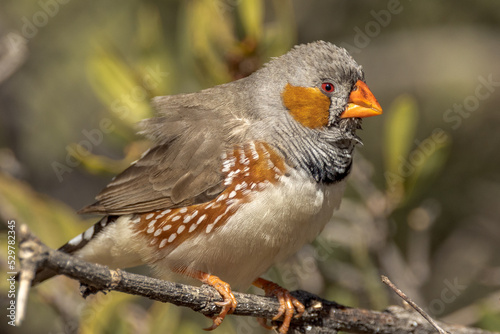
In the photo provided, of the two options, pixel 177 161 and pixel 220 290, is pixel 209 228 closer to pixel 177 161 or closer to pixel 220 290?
pixel 220 290

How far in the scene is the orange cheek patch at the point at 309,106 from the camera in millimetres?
3416

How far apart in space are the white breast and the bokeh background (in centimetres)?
60

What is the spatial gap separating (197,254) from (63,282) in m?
1.42

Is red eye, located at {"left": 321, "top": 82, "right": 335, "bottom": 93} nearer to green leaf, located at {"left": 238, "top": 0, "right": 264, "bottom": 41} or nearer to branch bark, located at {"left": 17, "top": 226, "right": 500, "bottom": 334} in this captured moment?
green leaf, located at {"left": 238, "top": 0, "right": 264, "bottom": 41}

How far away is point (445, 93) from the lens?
217 inches

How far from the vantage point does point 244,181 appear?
10.8 feet

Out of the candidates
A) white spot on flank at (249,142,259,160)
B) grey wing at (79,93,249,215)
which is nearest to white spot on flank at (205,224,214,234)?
grey wing at (79,93,249,215)

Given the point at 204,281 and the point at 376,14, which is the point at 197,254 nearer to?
the point at 204,281

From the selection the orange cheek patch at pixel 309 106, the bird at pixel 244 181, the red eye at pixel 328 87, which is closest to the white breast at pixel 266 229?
the bird at pixel 244 181

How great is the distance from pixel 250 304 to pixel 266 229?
379mm

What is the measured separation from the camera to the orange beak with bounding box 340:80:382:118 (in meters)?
3.38

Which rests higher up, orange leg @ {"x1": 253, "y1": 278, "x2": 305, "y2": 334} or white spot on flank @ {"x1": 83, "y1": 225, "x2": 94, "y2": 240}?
white spot on flank @ {"x1": 83, "y1": 225, "x2": 94, "y2": 240}

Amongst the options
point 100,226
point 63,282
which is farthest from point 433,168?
point 63,282

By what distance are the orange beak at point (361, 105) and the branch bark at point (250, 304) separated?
3.31 feet
